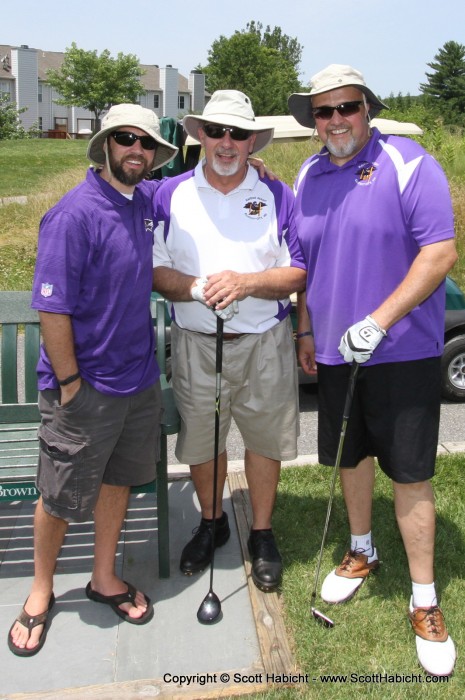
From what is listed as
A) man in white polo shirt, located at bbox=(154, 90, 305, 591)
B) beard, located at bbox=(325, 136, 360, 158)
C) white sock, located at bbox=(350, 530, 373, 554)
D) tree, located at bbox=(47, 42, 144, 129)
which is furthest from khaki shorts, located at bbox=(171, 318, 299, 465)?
tree, located at bbox=(47, 42, 144, 129)

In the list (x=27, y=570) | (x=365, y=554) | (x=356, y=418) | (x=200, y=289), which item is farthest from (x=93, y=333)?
(x=365, y=554)

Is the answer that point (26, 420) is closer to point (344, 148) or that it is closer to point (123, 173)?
point (123, 173)

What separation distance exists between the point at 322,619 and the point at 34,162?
97.0 ft

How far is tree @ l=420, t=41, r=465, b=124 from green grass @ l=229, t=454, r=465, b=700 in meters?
56.3

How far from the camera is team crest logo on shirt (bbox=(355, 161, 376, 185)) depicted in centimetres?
272

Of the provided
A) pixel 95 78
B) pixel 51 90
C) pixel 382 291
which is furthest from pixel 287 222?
pixel 51 90

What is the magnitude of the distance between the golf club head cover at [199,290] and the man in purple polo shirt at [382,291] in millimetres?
463

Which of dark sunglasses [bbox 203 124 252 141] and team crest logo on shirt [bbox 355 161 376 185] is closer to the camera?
team crest logo on shirt [bbox 355 161 376 185]

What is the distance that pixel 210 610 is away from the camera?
2994mm

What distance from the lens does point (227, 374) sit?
3225 millimetres

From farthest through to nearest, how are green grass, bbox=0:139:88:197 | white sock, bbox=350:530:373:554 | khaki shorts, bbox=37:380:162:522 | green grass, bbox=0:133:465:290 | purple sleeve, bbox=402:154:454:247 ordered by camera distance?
green grass, bbox=0:139:88:197 → green grass, bbox=0:133:465:290 → white sock, bbox=350:530:373:554 → khaki shorts, bbox=37:380:162:522 → purple sleeve, bbox=402:154:454:247

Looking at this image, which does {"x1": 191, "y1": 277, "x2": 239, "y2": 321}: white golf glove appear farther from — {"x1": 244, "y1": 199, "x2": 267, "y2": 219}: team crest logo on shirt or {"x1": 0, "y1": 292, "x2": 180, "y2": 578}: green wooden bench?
{"x1": 0, "y1": 292, "x2": 180, "y2": 578}: green wooden bench

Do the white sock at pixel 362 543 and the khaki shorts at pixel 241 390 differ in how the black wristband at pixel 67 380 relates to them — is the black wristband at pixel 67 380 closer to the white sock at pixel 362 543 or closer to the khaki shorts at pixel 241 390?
the khaki shorts at pixel 241 390

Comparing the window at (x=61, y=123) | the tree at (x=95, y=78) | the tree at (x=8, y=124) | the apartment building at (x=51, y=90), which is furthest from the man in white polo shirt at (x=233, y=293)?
the window at (x=61, y=123)
